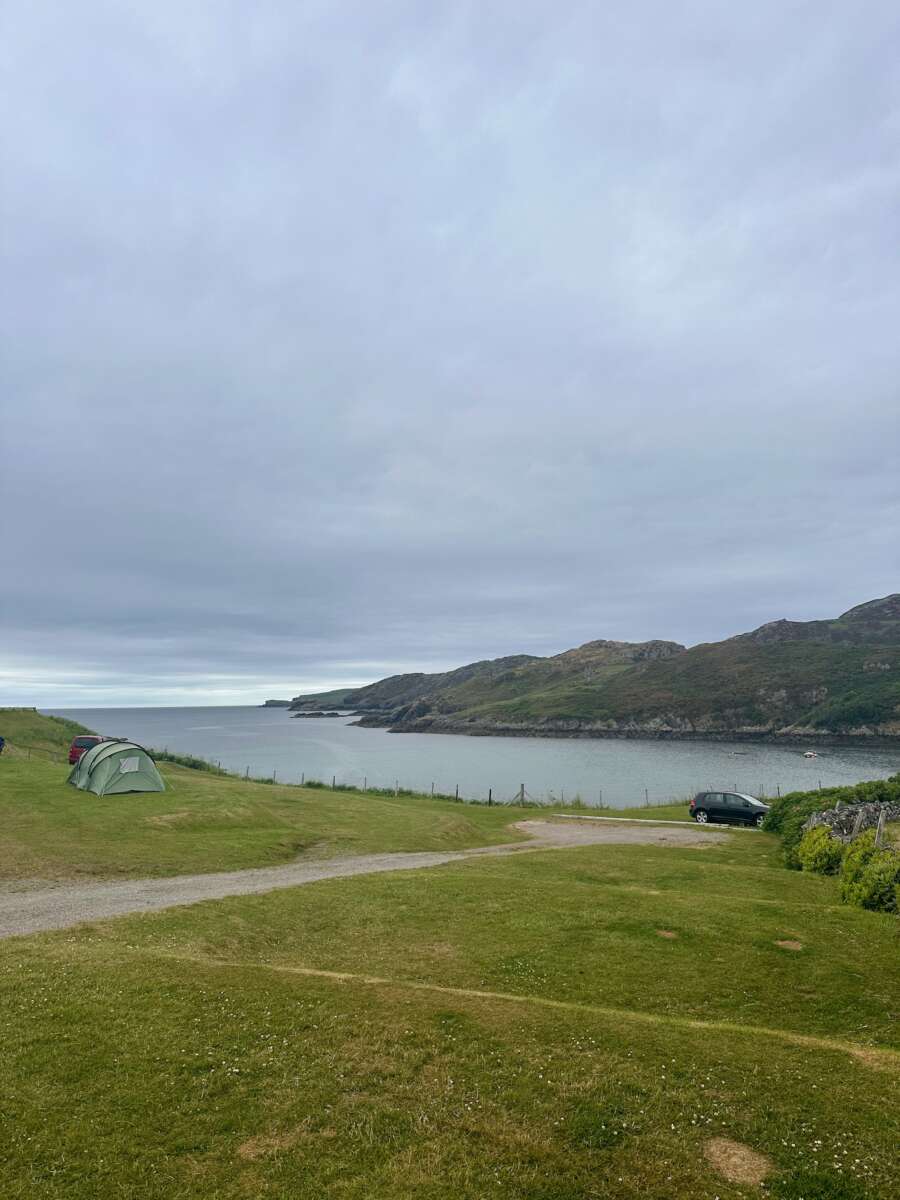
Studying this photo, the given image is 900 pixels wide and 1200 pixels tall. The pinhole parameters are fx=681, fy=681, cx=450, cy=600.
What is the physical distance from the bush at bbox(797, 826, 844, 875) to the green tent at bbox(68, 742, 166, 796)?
105 feet

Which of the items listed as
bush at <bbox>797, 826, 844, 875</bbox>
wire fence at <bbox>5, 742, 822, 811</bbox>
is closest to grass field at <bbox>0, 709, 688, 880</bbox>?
wire fence at <bbox>5, 742, 822, 811</bbox>

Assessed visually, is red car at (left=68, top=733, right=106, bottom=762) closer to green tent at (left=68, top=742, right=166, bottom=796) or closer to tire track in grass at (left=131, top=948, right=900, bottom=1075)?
green tent at (left=68, top=742, right=166, bottom=796)

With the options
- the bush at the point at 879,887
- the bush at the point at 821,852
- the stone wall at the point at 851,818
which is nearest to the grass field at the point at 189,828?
the bush at the point at 821,852

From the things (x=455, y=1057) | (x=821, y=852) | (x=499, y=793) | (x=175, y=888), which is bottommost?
(x=499, y=793)

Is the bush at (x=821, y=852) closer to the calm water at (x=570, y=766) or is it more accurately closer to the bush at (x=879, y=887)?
the bush at (x=879, y=887)

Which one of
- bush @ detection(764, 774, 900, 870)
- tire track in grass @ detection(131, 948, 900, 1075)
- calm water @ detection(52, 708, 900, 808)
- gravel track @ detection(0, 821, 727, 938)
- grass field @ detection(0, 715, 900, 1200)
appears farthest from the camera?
calm water @ detection(52, 708, 900, 808)

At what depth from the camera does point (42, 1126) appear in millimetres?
7762

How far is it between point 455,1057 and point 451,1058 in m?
0.06

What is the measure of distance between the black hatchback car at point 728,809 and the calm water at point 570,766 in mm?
24042

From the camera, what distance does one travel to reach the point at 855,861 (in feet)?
70.9

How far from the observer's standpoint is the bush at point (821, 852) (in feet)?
83.8

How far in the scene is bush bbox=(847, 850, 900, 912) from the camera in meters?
18.2

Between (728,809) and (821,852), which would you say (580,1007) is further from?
(728,809)

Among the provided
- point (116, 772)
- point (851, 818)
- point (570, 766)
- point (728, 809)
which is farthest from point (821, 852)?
point (570, 766)
